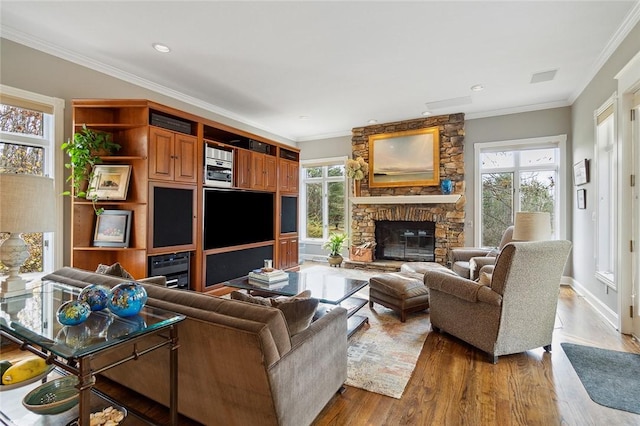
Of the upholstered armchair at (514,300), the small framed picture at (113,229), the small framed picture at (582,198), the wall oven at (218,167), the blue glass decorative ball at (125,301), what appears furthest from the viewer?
the wall oven at (218,167)

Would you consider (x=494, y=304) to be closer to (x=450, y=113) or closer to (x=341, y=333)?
(x=341, y=333)

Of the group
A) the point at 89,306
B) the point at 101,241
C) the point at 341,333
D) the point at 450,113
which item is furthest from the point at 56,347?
the point at 450,113

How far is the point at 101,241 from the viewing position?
3432 mm

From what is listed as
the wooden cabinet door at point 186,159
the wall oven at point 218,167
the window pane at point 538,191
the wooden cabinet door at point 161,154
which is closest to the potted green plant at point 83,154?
the wooden cabinet door at point 161,154

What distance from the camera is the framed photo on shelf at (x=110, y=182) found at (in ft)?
11.1

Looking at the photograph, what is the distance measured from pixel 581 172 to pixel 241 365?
16.6ft

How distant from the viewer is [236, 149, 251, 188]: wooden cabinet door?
4.78 meters

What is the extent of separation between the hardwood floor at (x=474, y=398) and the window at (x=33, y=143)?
1.01m

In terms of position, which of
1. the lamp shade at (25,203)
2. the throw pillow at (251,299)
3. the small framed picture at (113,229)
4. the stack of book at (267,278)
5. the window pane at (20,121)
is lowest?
the stack of book at (267,278)

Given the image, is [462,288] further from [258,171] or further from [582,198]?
[258,171]

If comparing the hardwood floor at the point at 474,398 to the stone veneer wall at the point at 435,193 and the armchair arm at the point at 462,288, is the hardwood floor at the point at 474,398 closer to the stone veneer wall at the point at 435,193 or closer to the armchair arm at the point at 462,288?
the armchair arm at the point at 462,288

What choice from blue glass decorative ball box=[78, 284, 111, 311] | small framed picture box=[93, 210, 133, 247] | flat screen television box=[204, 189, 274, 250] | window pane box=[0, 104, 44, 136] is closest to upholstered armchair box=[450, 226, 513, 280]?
flat screen television box=[204, 189, 274, 250]

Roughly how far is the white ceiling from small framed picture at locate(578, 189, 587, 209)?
1452mm

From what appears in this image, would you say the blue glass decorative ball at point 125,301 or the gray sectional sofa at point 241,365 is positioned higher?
the blue glass decorative ball at point 125,301
